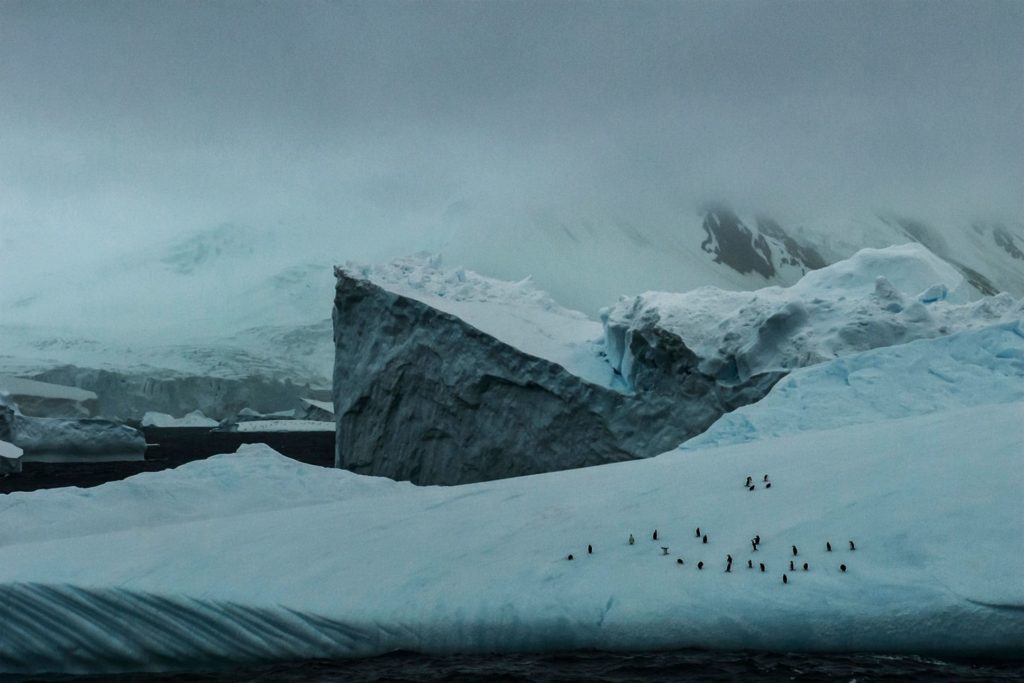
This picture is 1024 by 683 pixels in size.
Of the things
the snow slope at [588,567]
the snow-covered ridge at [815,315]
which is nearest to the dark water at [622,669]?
the snow slope at [588,567]

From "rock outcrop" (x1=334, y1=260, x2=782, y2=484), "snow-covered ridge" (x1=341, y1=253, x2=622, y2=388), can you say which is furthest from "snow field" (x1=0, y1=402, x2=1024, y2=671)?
"snow-covered ridge" (x1=341, y1=253, x2=622, y2=388)

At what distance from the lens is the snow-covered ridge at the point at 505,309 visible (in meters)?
23.5

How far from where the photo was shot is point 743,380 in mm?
20516

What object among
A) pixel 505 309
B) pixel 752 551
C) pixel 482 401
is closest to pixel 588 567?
pixel 752 551

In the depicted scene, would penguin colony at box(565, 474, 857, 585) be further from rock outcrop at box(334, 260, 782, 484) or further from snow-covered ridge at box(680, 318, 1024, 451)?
rock outcrop at box(334, 260, 782, 484)

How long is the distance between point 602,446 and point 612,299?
33.5 meters

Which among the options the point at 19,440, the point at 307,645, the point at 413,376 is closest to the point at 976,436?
the point at 307,645

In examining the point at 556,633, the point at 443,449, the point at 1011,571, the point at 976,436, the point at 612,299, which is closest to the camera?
the point at 1011,571

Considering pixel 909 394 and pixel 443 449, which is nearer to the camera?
pixel 909 394

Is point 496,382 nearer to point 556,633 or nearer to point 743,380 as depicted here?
point 743,380

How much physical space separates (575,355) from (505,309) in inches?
115

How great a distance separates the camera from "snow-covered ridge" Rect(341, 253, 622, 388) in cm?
2345

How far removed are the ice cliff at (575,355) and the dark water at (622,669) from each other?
525 inches

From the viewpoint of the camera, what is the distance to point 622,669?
22.4 feet
